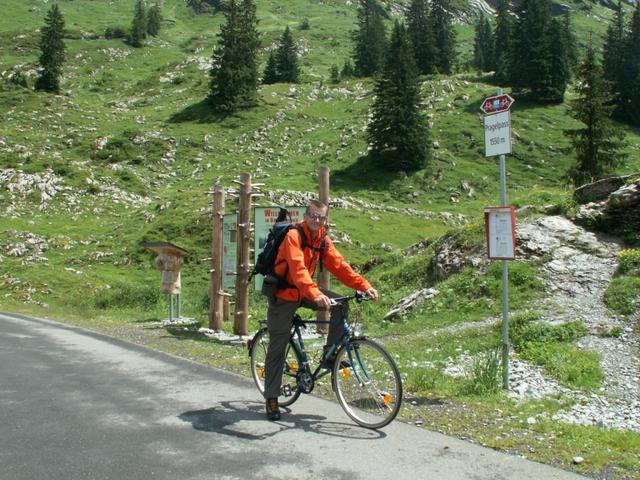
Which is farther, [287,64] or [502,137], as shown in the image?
[287,64]

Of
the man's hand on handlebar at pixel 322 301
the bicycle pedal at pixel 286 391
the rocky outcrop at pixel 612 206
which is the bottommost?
the bicycle pedal at pixel 286 391

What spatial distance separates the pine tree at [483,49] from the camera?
106 meters

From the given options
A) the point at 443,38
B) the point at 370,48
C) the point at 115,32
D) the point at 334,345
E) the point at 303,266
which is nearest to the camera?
the point at 303,266

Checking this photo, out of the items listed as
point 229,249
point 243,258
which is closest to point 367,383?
point 243,258

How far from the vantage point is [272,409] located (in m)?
6.79

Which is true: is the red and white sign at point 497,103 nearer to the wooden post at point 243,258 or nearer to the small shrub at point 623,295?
the small shrub at point 623,295

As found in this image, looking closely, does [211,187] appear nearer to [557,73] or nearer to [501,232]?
[501,232]

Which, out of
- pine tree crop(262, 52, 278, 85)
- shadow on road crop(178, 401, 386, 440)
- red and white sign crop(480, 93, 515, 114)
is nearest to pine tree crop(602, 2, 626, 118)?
pine tree crop(262, 52, 278, 85)

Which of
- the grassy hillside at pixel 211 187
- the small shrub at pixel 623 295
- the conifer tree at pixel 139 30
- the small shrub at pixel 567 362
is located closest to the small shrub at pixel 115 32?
the conifer tree at pixel 139 30

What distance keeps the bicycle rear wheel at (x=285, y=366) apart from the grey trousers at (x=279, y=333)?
0.17 m

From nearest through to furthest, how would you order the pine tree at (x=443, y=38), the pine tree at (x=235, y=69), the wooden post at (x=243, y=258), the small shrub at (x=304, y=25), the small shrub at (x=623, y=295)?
the small shrub at (x=623, y=295) < the wooden post at (x=243, y=258) < the pine tree at (x=235, y=69) < the pine tree at (x=443, y=38) < the small shrub at (x=304, y=25)

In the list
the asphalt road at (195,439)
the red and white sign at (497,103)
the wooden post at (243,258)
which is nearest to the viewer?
the asphalt road at (195,439)

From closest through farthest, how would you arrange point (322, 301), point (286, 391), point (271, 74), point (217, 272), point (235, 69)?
point (322, 301) → point (286, 391) → point (217, 272) → point (235, 69) → point (271, 74)

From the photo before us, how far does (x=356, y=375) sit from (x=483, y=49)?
132 m
